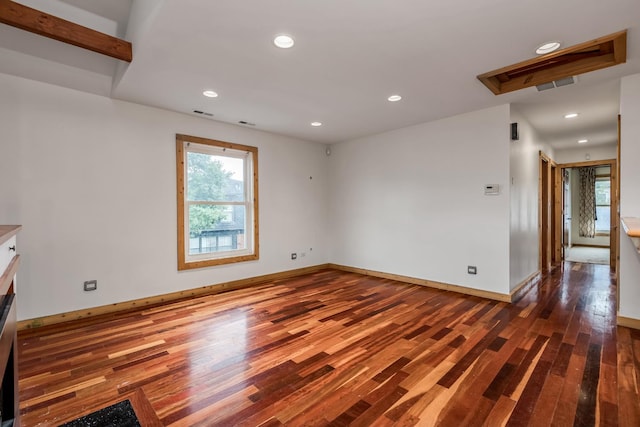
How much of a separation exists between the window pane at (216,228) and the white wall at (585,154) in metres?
6.87

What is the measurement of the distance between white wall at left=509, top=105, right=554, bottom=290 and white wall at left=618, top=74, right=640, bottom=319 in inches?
40.2

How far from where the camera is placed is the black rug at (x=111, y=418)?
1.65 m

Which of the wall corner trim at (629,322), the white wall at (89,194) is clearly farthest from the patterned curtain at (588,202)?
the white wall at (89,194)

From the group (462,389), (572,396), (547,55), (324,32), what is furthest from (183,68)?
(572,396)

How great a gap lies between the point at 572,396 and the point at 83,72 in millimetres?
4797

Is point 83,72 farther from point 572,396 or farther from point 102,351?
point 572,396

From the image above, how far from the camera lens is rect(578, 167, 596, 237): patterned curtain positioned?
890cm

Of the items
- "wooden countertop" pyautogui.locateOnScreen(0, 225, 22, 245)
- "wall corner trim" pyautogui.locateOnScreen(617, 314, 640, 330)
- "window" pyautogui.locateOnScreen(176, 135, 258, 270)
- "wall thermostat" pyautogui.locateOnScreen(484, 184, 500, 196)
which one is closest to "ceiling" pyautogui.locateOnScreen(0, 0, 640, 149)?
"window" pyautogui.locateOnScreen(176, 135, 258, 270)

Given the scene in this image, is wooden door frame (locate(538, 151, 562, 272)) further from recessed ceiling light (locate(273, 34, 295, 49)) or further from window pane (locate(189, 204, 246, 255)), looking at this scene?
window pane (locate(189, 204, 246, 255))

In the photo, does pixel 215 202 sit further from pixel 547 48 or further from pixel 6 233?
pixel 547 48

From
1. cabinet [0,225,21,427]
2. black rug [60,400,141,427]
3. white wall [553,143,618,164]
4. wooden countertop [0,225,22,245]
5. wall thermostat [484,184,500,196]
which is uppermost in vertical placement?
white wall [553,143,618,164]

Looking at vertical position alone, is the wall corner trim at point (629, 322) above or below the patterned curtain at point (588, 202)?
below

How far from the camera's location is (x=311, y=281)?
4988 millimetres

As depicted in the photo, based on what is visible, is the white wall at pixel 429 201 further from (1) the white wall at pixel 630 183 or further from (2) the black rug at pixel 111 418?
(2) the black rug at pixel 111 418
